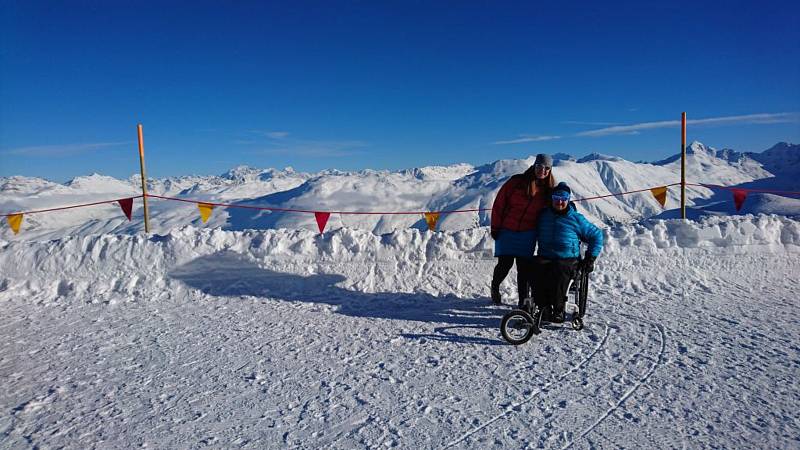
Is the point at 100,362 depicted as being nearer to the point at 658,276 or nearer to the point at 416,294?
the point at 416,294

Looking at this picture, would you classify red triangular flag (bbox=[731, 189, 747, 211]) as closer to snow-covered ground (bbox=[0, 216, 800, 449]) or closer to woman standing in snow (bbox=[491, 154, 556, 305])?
snow-covered ground (bbox=[0, 216, 800, 449])

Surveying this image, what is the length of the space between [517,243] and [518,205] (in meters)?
0.47

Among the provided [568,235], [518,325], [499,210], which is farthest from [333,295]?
[568,235]

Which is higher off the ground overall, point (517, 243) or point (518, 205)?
point (518, 205)

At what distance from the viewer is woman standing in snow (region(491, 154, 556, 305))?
516 centimetres

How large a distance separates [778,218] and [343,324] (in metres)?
8.31

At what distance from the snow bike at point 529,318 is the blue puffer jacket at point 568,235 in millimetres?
314

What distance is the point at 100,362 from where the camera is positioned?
14.3 ft

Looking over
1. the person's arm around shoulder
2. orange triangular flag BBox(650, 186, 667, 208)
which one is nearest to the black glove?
the person's arm around shoulder

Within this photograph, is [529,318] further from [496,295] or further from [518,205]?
[518,205]

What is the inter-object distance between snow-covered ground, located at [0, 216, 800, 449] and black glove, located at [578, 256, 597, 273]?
2.36ft

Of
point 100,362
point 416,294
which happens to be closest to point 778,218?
point 416,294

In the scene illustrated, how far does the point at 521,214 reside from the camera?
5.27 meters

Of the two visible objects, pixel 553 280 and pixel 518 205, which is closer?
pixel 553 280
